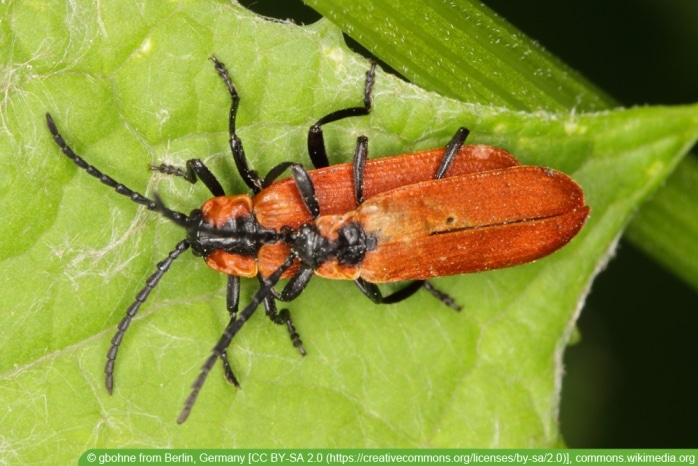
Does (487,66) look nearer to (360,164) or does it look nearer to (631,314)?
(360,164)

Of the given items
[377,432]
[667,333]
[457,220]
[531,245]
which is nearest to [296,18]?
[457,220]

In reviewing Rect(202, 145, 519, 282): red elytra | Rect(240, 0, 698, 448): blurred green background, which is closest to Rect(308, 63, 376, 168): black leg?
Rect(202, 145, 519, 282): red elytra

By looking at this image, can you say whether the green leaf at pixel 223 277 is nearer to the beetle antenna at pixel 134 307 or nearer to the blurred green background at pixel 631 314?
the beetle antenna at pixel 134 307

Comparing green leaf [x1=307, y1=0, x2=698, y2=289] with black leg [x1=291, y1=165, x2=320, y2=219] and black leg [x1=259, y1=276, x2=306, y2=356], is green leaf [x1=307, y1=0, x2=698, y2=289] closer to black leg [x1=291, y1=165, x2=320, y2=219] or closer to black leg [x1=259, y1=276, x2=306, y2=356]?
black leg [x1=291, y1=165, x2=320, y2=219]

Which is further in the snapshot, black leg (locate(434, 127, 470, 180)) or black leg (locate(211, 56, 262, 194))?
black leg (locate(434, 127, 470, 180))

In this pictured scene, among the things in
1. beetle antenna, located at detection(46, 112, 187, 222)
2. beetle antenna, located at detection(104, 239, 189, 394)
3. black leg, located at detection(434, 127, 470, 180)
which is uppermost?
black leg, located at detection(434, 127, 470, 180)

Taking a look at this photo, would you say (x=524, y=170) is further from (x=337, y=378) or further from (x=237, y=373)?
(x=237, y=373)

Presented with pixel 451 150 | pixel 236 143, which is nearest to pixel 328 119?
pixel 236 143
